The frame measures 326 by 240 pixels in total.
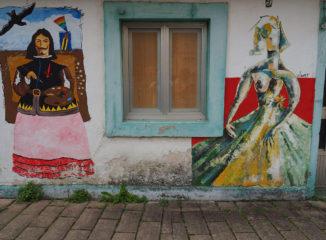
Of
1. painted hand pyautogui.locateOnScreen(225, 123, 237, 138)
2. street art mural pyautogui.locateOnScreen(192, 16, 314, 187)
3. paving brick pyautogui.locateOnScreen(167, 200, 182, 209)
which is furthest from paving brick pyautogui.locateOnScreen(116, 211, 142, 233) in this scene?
painted hand pyautogui.locateOnScreen(225, 123, 237, 138)

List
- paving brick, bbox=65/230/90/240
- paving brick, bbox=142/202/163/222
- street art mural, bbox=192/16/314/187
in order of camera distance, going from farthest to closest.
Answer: street art mural, bbox=192/16/314/187 → paving brick, bbox=142/202/163/222 → paving brick, bbox=65/230/90/240

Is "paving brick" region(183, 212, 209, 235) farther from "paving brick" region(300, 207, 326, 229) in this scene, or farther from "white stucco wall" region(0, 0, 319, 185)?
"paving brick" region(300, 207, 326, 229)

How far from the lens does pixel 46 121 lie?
3436mm

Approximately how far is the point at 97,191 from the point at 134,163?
69 cm

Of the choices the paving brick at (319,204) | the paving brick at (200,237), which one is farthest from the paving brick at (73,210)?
the paving brick at (319,204)

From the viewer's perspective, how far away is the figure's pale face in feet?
10.8

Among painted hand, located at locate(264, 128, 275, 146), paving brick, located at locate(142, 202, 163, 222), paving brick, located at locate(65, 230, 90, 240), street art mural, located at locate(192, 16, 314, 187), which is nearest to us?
paving brick, located at locate(65, 230, 90, 240)

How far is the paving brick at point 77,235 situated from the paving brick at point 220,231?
1434 millimetres

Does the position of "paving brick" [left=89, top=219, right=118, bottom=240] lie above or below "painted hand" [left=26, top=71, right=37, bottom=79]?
below

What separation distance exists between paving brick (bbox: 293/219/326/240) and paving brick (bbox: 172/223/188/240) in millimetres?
1389

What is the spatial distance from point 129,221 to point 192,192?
1028mm

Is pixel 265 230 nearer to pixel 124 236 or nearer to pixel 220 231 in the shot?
pixel 220 231

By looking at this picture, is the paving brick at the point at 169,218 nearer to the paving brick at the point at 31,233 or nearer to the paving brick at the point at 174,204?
the paving brick at the point at 174,204

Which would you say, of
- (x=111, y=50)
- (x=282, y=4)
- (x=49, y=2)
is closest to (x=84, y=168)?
(x=111, y=50)
